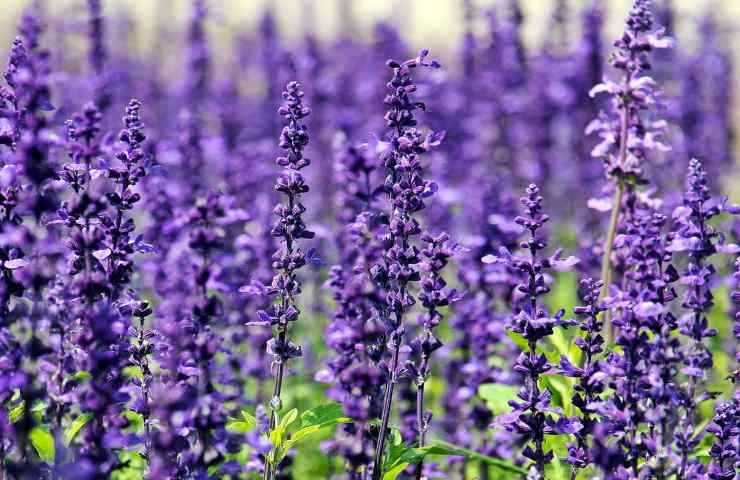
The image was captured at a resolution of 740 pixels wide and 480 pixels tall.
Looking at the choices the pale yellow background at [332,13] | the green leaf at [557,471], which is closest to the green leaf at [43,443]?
the green leaf at [557,471]

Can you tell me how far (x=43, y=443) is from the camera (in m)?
4.95

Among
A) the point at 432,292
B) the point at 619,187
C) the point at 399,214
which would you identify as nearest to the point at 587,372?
the point at 432,292

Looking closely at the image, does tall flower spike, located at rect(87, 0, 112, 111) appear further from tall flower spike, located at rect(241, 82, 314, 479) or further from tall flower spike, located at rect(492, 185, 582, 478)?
tall flower spike, located at rect(492, 185, 582, 478)

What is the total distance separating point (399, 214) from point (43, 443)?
1909 mm

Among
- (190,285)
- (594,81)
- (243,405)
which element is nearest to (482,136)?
(594,81)

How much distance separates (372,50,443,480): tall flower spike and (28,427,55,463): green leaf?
4.81 feet

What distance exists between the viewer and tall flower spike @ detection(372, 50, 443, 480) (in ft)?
16.3

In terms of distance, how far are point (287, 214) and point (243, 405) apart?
9.97 feet

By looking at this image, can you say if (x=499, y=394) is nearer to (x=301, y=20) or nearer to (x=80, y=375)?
(x=80, y=375)

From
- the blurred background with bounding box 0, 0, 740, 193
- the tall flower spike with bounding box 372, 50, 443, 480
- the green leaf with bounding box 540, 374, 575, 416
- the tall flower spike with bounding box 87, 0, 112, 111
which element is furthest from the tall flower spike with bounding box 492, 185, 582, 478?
the tall flower spike with bounding box 87, 0, 112, 111

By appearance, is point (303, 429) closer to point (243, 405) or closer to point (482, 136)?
point (243, 405)

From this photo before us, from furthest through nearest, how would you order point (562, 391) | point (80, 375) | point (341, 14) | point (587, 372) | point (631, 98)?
point (341, 14), point (631, 98), point (562, 391), point (587, 372), point (80, 375)

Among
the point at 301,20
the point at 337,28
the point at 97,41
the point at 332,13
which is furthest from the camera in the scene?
the point at 332,13

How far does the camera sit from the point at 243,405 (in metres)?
7.78
